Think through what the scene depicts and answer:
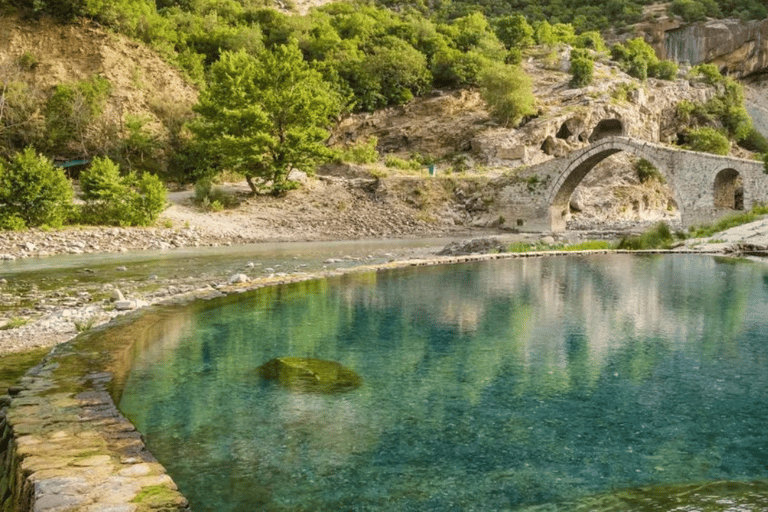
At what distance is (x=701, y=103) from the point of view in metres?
55.6

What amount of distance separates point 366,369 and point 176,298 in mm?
4903

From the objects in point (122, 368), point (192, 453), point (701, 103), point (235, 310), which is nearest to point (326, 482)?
point (192, 453)

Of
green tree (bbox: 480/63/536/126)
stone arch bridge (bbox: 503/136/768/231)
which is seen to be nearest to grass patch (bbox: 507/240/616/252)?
stone arch bridge (bbox: 503/136/768/231)

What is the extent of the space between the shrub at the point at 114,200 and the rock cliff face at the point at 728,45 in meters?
62.4

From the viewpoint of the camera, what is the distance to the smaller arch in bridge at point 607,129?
4833 cm

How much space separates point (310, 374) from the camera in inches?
247

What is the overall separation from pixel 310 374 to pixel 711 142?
53177 mm

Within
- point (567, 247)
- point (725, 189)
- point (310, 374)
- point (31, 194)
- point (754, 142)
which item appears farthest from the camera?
point (754, 142)

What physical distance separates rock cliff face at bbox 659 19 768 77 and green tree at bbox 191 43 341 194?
5166 centimetres

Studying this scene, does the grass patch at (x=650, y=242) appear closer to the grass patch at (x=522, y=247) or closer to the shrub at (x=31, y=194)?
the grass patch at (x=522, y=247)

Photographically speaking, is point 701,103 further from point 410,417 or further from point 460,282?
point 410,417

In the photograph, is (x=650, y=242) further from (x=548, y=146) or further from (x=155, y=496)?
(x=548, y=146)

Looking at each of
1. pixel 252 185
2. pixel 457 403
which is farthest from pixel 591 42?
pixel 457 403

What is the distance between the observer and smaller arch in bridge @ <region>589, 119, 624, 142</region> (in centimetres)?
4833
